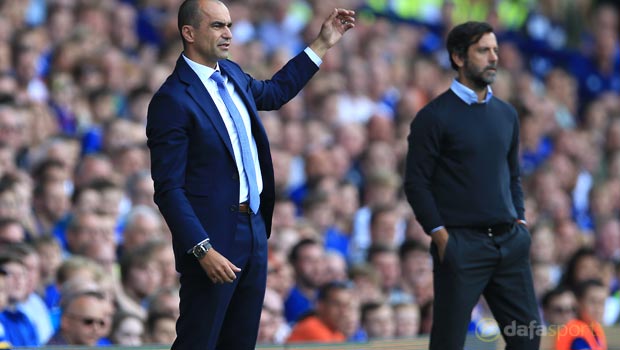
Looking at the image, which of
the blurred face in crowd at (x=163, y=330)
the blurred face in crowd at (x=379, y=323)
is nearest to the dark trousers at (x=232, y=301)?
the blurred face in crowd at (x=163, y=330)

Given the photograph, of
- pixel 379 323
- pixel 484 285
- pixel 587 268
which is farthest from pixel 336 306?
pixel 484 285

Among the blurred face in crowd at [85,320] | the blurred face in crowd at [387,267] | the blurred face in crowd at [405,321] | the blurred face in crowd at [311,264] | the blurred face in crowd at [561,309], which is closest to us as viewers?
the blurred face in crowd at [85,320]

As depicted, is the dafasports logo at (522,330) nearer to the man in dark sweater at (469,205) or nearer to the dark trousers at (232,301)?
the man in dark sweater at (469,205)

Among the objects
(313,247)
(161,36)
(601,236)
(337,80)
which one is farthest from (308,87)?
(313,247)

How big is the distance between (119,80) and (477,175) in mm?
6204

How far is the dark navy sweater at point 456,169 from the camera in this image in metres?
5.50

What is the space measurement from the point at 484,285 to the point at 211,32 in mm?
1773

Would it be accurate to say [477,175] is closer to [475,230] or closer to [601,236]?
[475,230]

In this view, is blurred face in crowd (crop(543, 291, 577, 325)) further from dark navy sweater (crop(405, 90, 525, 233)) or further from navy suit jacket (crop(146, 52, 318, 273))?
navy suit jacket (crop(146, 52, 318, 273))

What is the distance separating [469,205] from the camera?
550cm

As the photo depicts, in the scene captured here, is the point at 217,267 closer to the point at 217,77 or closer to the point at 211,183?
the point at 211,183

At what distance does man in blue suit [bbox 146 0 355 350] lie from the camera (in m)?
4.55

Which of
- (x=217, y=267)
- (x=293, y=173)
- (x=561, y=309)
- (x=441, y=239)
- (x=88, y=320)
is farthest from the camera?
(x=293, y=173)

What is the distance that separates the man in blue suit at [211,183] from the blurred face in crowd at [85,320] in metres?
2.24
